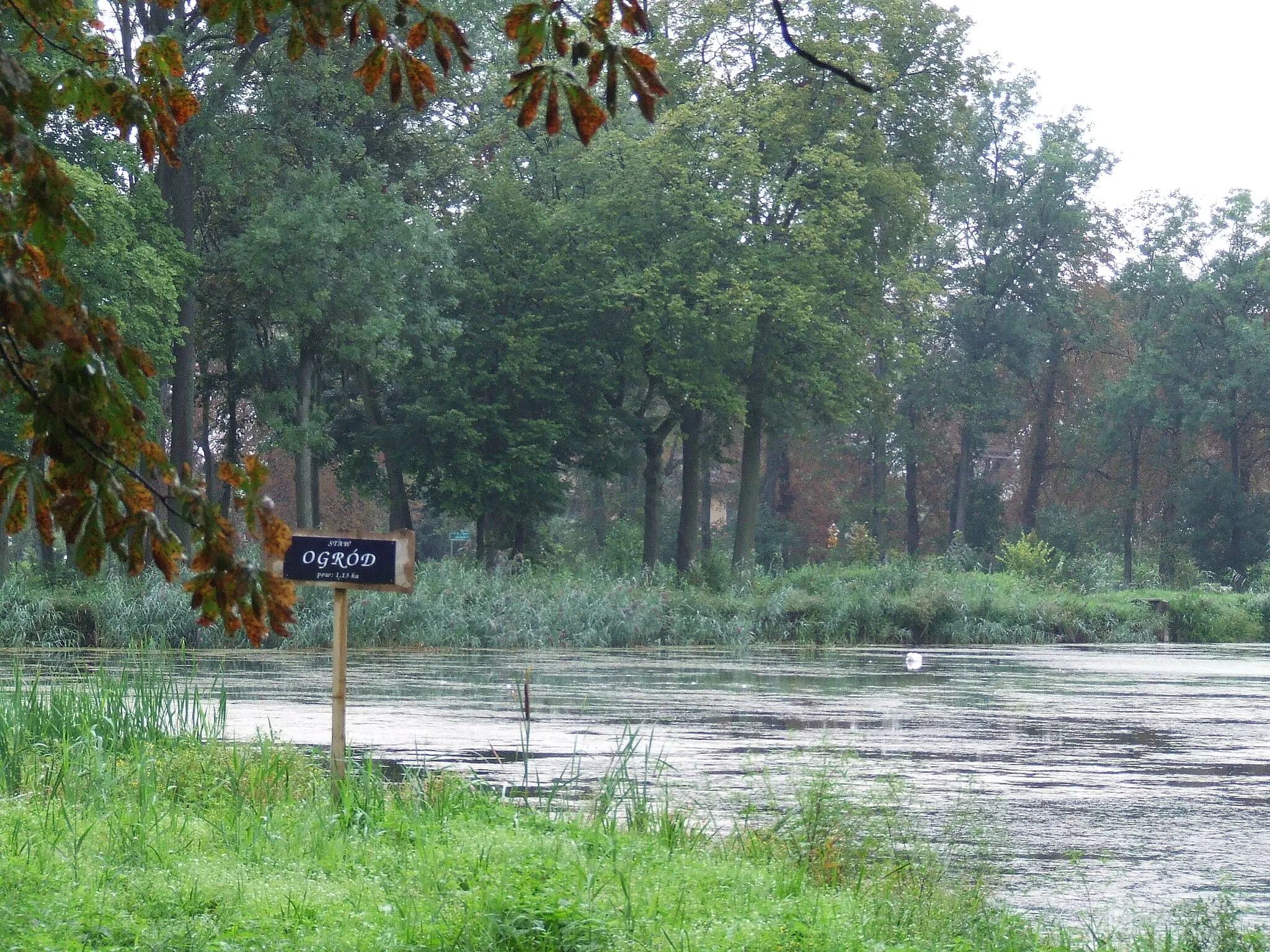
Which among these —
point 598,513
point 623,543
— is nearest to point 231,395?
point 623,543

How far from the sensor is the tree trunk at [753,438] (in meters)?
43.8

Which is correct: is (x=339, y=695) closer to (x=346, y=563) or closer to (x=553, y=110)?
(x=346, y=563)

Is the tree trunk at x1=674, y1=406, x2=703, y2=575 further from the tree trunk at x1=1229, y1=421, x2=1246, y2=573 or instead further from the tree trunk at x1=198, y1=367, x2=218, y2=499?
the tree trunk at x1=1229, y1=421, x2=1246, y2=573

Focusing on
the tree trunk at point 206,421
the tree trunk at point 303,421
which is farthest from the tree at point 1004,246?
the tree trunk at point 303,421

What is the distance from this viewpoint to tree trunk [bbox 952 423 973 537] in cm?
6481

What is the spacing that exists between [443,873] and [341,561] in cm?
310

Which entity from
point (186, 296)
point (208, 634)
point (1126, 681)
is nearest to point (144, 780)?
point (1126, 681)

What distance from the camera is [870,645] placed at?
105ft

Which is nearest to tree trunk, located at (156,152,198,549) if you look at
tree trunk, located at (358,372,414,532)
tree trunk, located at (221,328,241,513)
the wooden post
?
tree trunk, located at (221,328,241,513)

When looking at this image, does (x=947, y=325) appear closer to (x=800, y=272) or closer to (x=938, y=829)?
(x=800, y=272)

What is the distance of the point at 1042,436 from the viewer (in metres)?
70.4

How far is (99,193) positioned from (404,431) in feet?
43.7

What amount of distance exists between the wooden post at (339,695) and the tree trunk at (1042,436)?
6290cm

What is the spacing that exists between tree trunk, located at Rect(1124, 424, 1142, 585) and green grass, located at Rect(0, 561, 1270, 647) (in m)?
24.1
